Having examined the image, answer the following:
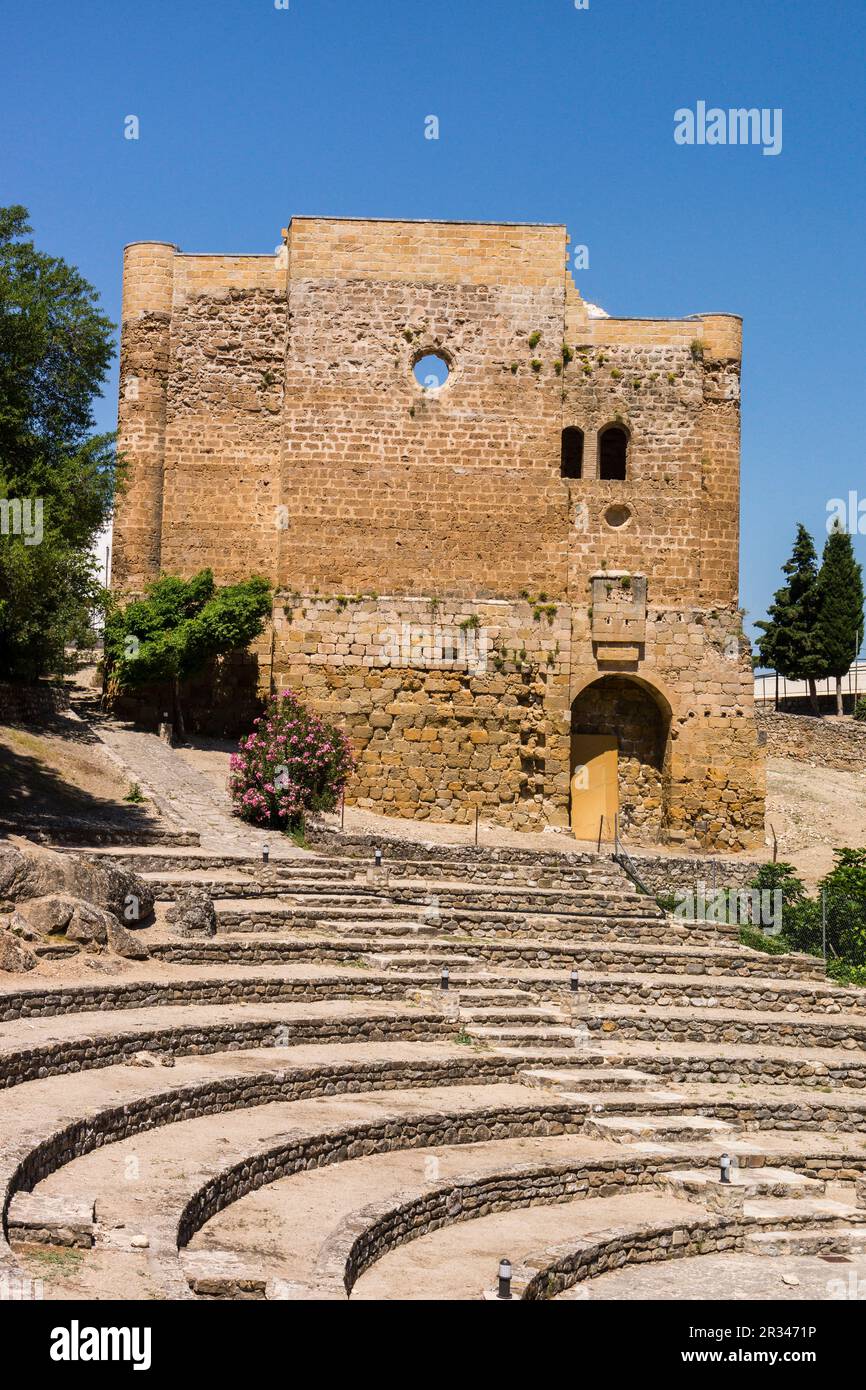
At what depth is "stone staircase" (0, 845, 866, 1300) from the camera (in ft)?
35.8

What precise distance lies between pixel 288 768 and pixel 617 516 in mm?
8151

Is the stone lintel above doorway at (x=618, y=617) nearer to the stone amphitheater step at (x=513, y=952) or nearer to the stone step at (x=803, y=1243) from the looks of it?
the stone amphitheater step at (x=513, y=952)

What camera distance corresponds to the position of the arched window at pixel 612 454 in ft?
96.4

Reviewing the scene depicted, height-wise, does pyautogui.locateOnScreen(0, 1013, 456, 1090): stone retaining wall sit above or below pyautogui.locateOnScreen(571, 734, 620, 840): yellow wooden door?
below

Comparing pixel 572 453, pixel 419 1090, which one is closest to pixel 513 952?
pixel 419 1090

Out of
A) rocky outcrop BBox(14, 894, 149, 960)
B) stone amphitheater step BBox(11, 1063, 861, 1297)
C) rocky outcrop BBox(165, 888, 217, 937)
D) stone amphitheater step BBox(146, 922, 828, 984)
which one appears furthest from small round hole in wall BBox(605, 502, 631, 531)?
rocky outcrop BBox(14, 894, 149, 960)

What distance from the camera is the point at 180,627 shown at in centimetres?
2711

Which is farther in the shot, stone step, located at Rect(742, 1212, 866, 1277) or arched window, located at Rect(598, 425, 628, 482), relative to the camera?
arched window, located at Rect(598, 425, 628, 482)

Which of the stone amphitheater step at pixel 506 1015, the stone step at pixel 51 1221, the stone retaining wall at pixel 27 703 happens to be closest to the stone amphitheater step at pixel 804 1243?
the stone amphitheater step at pixel 506 1015

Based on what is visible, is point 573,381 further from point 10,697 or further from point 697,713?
point 10,697

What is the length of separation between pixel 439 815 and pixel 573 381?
8.36 meters

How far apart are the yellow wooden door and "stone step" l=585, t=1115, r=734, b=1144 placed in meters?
12.3

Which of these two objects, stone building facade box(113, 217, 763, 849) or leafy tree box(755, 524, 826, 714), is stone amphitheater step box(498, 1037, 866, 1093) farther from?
leafy tree box(755, 524, 826, 714)

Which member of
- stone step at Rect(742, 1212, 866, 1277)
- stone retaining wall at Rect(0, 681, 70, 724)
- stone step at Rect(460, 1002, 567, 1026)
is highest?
stone retaining wall at Rect(0, 681, 70, 724)
